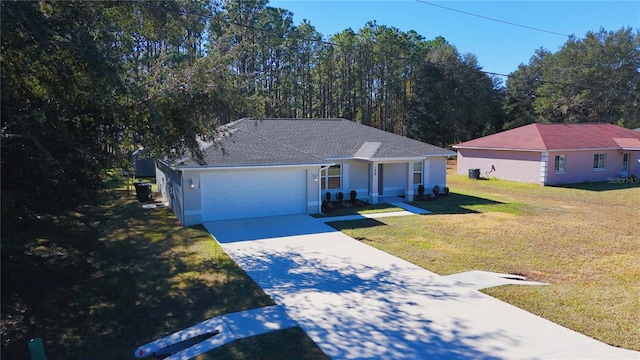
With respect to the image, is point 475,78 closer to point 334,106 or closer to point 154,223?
point 334,106

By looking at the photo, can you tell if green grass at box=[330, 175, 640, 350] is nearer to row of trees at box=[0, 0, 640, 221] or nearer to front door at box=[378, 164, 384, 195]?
front door at box=[378, 164, 384, 195]

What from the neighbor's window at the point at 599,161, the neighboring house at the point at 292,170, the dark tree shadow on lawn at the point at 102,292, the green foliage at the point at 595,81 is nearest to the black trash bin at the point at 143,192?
the neighboring house at the point at 292,170

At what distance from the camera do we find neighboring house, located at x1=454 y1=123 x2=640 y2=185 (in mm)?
26609

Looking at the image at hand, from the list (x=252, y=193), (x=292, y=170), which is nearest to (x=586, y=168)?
(x=292, y=170)

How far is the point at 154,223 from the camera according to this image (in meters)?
15.7

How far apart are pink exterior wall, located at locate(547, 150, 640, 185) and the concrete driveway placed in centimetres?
1999

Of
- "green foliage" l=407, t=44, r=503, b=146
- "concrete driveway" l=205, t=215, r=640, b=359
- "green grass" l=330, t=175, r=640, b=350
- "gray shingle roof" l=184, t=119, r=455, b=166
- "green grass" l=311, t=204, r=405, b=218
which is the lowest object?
"concrete driveway" l=205, t=215, r=640, b=359

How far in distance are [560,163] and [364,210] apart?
647 inches

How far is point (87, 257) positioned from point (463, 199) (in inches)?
669

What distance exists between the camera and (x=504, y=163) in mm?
28688

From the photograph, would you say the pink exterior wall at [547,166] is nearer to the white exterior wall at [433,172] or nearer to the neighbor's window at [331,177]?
the white exterior wall at [433,172]

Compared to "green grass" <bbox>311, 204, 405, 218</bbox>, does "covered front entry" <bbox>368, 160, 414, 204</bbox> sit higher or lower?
higher

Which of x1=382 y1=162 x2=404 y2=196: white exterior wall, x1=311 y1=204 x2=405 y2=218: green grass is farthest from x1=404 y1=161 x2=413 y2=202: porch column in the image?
x1=311 y1=204 x2=405 y2=218: green grass

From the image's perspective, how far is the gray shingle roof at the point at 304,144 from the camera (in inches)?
646
